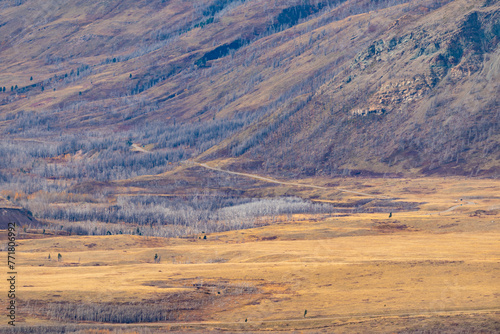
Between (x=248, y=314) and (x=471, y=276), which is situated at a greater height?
(x=248, y=314)

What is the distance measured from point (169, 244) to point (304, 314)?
61.3 metres

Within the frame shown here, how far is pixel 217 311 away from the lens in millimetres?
88312

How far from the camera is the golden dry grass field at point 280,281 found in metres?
82.9

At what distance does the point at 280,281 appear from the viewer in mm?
98812

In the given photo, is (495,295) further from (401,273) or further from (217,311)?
(217,311)

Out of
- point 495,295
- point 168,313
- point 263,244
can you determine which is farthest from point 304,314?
point 263,244

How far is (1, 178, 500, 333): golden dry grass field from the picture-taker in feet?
272

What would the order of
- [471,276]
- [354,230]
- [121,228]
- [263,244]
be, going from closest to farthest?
1. [471,276]
2. [263,244]
3. [354,230]
4. [121,228]

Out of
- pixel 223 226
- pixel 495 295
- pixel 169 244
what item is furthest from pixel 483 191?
pixel 495 295

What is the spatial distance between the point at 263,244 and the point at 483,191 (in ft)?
283

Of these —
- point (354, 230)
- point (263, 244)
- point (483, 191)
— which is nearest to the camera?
point (263, 244)

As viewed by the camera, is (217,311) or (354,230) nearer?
(217,311)

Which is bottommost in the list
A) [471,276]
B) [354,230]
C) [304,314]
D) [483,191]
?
[483,191]

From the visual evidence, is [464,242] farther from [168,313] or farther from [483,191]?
[483,191]
